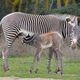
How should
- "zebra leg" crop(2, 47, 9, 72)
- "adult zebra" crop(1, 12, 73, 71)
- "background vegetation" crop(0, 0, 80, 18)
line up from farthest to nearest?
1. "background vegetation" crop(0, 0, 80, 18)
2. "adult zebra" crop(1, 12, 73, 71)
3. "zebra leg" crop(2, 47, 9, 72)

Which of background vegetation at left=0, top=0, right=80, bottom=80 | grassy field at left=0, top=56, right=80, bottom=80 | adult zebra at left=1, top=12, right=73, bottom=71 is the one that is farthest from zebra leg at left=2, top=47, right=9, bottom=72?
background vegetation at left=0, top=0, right=80, bottom=80

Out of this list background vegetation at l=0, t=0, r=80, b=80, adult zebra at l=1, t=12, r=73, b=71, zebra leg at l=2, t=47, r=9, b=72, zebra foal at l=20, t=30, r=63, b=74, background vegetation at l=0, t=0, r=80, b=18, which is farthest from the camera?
background vegetation at l=0, t=0, r=80, b=18

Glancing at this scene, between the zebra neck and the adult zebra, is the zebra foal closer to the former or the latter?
the zebra neck

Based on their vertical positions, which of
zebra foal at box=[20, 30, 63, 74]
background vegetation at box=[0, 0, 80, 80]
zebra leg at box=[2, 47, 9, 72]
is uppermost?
zebra foal at box=[20, 30, 63, 74]

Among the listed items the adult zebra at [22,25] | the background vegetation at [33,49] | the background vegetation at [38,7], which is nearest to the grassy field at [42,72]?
the background vegetation at [33,49]

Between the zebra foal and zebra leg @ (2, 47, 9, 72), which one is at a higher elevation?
the zebra foal

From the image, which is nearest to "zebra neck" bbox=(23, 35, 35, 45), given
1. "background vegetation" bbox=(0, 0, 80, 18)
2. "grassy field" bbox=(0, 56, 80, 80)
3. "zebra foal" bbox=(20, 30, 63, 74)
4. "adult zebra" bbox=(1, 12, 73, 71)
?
"zebra foal" bbox=(20, 30, 63, 74)

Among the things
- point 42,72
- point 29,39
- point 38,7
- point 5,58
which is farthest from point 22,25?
point 38,7

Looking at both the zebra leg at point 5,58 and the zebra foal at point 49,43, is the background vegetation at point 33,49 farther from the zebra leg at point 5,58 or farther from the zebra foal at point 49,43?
the zebra foal at point 49,43

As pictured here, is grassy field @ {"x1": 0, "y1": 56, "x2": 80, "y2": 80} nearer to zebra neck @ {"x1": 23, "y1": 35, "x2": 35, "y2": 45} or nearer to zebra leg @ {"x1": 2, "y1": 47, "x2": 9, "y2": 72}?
zebra leg @ {"x1": 2, "y1": 47, "x2": 9, "y2": 72}

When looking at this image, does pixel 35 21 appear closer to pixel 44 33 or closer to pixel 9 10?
pixel 44 33

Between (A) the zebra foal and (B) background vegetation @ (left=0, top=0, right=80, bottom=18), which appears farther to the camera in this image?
(B) background vegetation @ (left=0, top=0, right=80, bottom=18)

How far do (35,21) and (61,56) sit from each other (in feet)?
8.06

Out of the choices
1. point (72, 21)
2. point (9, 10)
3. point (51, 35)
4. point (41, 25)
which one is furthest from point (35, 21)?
point (9, 10)
